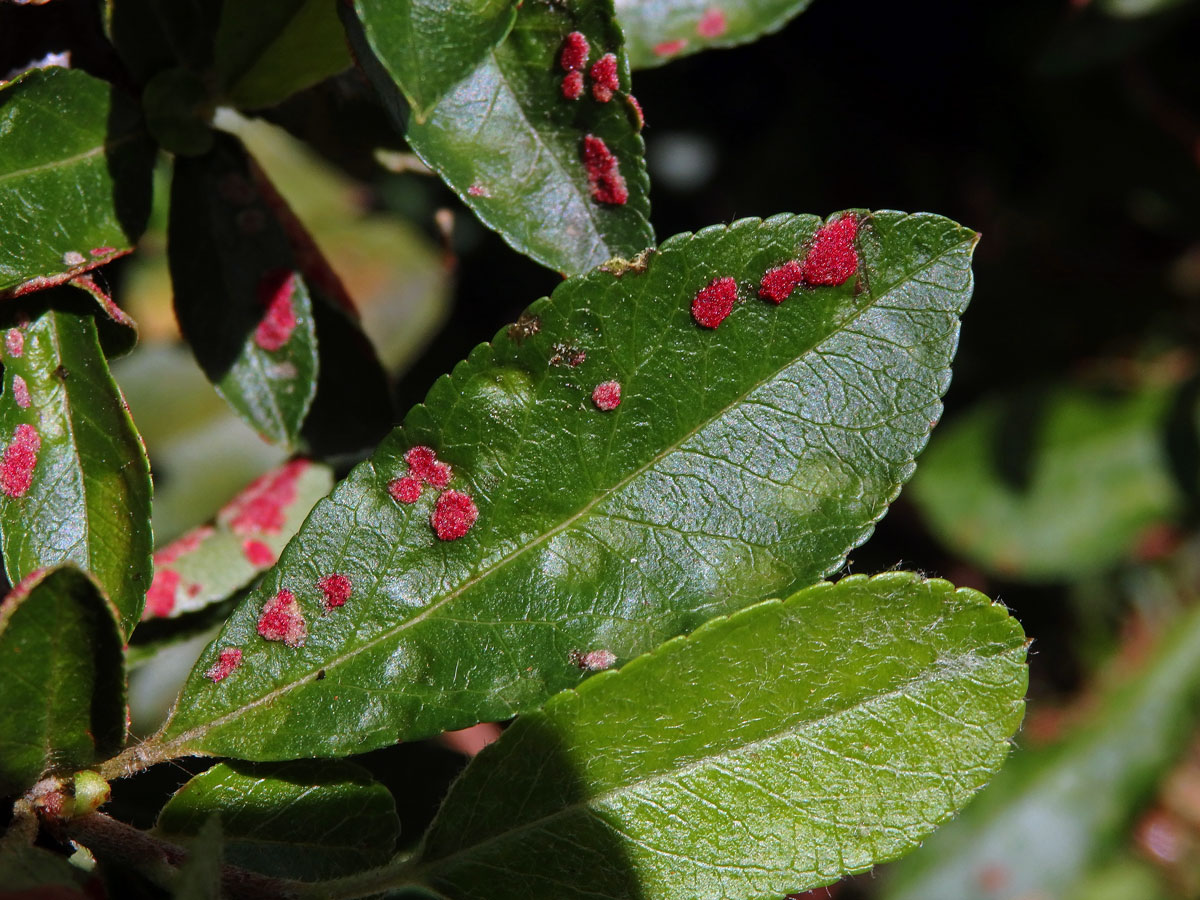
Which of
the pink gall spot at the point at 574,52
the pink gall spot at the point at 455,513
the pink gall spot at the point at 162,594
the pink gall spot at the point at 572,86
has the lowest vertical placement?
the pink gall spot at the point at 162,594

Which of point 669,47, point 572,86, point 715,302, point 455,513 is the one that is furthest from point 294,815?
point 669,47

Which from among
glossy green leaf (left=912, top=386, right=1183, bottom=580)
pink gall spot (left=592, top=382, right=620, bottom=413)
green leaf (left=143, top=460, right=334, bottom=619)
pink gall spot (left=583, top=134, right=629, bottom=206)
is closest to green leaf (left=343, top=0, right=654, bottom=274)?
pink gall spot (left=583, top=134, right=629, bottom=206)

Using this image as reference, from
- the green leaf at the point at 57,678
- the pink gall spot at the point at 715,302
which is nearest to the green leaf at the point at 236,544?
the green leaf at the point at 57,678

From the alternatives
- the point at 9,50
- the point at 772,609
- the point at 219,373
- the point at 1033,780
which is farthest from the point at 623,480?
the point at 1033,780

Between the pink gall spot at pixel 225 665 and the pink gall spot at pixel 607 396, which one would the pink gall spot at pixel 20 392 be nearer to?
the pink gall spot at pixel 225 665

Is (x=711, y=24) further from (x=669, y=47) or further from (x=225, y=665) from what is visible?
(x=225, y=665)

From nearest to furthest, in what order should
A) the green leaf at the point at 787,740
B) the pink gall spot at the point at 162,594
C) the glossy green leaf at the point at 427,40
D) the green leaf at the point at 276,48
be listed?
the glossy green leaf at the point at 427,40 < the green leaf at the point at 787,740 < the green leaf at the point at 276,48 < the pink gall spot at the point at 162,594

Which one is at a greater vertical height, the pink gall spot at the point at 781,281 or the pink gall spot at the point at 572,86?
the pink gall spot at the point at 572,86

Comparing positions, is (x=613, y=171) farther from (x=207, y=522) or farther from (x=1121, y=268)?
(x=1121, y=268)
